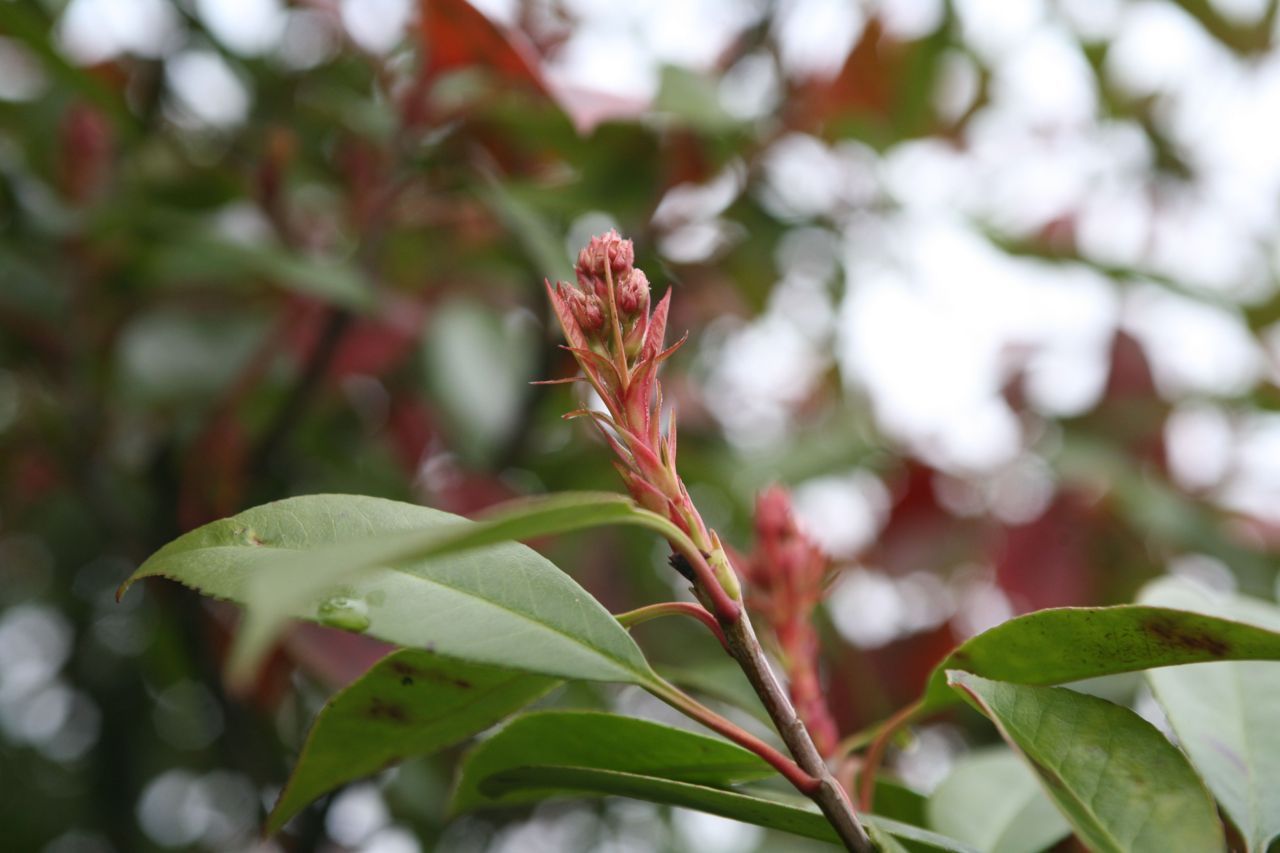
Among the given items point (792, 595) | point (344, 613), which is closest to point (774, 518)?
point (792, 595)

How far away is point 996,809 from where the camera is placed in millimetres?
625

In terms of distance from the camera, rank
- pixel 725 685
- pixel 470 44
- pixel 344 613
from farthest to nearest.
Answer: pixel 470 44, pixel 725 685, pixel 344 613

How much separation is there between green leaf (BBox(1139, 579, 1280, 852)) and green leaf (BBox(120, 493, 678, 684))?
0.28m

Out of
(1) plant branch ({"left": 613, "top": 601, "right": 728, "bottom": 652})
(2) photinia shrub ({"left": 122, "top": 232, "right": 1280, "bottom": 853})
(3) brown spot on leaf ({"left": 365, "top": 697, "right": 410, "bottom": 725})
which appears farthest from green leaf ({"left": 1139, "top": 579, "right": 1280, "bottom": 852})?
(3) brown spot on leaf ({"left": 365, "top": 697, "right": 410, "bottom": 725})

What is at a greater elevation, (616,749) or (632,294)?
(632,294)

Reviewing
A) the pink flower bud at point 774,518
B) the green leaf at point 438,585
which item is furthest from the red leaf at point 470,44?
the green leaf at point 438,585

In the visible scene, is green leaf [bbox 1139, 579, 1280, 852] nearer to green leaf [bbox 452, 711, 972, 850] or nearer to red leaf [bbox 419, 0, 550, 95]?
green leaf [bbox 452, 711, 972, 850]

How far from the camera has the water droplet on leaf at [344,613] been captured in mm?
404

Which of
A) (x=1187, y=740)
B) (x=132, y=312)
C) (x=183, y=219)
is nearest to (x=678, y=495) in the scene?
(x=1187, y=740)

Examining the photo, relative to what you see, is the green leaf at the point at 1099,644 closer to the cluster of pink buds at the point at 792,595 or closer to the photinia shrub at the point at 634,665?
the photinia shrub at the point at 634,665

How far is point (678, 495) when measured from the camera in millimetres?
447

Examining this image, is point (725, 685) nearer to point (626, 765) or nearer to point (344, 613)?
point (626, 765)

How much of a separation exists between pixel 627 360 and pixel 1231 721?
360mm

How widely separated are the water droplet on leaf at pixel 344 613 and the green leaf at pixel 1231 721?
374 mm
